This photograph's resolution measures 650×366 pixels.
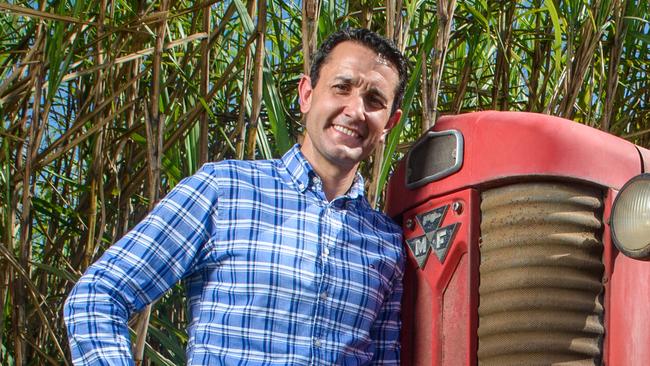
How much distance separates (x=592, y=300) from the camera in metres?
1.75

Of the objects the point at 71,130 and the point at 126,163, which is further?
the point at 126,163

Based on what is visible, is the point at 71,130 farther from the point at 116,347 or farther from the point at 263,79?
the point at 116,347

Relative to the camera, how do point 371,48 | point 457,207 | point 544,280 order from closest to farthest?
1. point 544,280
2. point 457,207
3. point 371,48

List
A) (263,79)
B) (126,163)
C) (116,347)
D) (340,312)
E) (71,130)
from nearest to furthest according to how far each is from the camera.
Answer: (116,347)
(340,312)
(263,79)
(71,130)
(126,163)

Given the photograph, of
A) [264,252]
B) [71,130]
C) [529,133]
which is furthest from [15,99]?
[529,133]

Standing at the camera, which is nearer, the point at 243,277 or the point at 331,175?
the point at 243,277

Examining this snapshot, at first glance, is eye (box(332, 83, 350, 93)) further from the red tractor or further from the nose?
the red tractor

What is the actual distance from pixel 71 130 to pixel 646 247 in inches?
62.3

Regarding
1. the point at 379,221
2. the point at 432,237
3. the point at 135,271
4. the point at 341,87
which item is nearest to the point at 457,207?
the point at 432,237

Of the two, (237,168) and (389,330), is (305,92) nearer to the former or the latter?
(237,168)

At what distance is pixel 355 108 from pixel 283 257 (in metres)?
0.28

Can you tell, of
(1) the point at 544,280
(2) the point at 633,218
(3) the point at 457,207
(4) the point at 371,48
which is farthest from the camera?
(4) the point at 371,48

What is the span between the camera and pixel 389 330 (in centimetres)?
195

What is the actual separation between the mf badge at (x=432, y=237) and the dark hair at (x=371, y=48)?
0.70 ft
